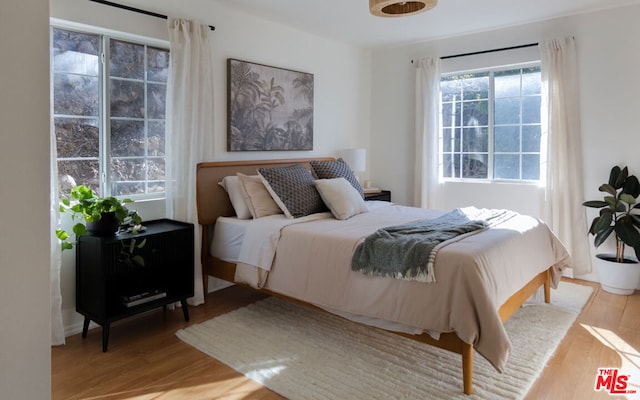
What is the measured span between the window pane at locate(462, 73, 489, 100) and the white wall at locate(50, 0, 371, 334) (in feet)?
4.11

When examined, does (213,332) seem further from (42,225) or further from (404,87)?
(404,87)

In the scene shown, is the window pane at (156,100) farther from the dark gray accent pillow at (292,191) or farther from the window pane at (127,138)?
the dark gray accent pillow at (292,191)

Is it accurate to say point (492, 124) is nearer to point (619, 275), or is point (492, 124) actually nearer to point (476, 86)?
point (476, 86)

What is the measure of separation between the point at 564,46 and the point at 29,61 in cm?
449

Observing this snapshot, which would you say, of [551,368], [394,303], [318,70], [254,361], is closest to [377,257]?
[394,303]

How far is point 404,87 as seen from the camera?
533 centimetres

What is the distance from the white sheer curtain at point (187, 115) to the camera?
3373 millimetres

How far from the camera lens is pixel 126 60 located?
3264mm

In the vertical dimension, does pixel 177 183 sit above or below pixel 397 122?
below

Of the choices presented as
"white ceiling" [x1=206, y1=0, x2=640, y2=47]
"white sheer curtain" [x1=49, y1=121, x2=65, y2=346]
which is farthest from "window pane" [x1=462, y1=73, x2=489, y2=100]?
"white sheer curtain" [x1=49, y1=121, x2=65, y2=346]

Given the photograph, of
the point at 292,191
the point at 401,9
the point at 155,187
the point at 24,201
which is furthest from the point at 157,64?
the point at 24,201

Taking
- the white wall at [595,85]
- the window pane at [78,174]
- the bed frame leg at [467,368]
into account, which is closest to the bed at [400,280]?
the bed frame leg at [467,368]

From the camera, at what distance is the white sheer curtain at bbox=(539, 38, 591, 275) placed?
164 inches

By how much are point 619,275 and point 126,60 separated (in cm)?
439
